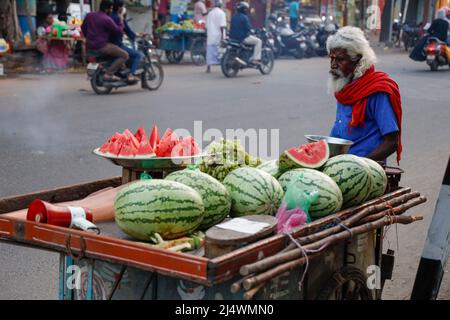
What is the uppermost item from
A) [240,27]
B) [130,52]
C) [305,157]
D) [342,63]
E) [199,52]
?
[342,63]

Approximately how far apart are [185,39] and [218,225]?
17266 millimetres

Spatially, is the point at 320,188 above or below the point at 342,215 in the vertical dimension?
above

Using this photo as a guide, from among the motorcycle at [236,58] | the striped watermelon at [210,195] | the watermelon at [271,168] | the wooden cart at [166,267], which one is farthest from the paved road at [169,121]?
the striped watermelon at [210,195]

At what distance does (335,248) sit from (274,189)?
1.09 feet

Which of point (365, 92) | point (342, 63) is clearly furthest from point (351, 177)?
point (342, 63)

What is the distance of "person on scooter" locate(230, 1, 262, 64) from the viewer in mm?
16484

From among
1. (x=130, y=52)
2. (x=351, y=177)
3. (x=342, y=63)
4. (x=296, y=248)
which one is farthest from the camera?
(x=130, y=52)

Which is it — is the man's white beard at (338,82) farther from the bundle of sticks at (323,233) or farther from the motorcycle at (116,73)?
the motorcycle at (116,73)

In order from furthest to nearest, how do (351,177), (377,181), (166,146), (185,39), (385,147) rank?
(185,39), (385,147), (166,146), (377,181), (351,177)

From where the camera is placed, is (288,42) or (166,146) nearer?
(166,146)

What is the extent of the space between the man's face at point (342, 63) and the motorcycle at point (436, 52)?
16114 millimetres

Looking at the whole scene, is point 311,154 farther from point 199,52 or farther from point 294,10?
point 294,10

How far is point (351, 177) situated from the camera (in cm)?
281
